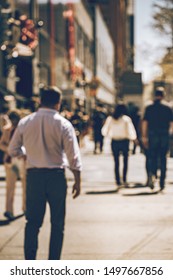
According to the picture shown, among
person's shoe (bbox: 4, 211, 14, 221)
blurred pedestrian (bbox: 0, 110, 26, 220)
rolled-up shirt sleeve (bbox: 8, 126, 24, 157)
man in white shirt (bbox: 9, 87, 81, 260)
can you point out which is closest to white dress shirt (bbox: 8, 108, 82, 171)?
man in white shirt (bbox: 9, 87, 81, 260)

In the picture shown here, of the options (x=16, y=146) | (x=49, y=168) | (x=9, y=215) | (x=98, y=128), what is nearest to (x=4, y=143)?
(x=9, y=215)

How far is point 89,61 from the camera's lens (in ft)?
198

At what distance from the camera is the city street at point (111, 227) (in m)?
7.59

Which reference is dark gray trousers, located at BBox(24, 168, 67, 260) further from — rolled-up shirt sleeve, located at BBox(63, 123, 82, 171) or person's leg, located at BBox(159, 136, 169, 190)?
person's leg, located at BBox(159, 136, 169, 190)

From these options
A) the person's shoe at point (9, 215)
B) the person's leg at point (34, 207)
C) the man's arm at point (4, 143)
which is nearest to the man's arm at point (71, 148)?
the person's leg at point (34, 207)

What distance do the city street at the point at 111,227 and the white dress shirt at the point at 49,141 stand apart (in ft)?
4.27

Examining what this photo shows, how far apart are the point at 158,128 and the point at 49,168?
6.87 metres

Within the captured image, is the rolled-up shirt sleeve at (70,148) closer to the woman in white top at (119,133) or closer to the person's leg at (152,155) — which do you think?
the person's leg at (152,155)

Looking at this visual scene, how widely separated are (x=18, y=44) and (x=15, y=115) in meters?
14.9

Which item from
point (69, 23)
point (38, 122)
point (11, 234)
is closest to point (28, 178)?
point (38, 122)

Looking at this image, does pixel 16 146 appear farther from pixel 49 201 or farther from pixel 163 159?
pixel 163 159

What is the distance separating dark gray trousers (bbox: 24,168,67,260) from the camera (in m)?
6.37

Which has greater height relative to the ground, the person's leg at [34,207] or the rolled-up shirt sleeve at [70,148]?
the rolled-up shirt sleeve at [70,148]
